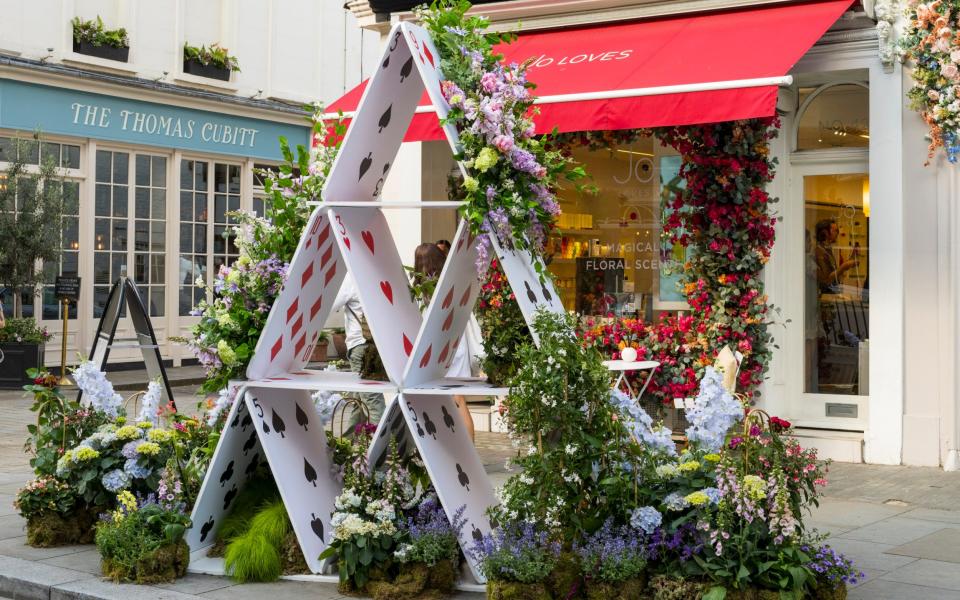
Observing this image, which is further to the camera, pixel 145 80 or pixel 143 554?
pixel 145 80

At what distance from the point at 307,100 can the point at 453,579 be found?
18087 mm

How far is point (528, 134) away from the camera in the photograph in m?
6.19

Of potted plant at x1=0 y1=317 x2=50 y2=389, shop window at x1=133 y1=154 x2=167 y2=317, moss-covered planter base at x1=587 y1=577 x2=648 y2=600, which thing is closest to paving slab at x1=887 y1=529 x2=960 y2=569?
moss-covered planter base at x1=587 y1=577 x2=648 y2=600

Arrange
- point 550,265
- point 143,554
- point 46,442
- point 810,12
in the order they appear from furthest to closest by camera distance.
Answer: point 550,265
point 810,12
point 46,442
point 143,554

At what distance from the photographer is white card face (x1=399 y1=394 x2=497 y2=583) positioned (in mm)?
5992

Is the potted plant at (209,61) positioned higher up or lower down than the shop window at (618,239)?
higher up

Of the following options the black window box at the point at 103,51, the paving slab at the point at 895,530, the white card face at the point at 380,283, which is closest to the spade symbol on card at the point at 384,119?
the white card face at the point at 380,283

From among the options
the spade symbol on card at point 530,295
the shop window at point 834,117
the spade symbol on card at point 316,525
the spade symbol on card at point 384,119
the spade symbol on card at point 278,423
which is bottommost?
the spade symbol on card at point 316,525

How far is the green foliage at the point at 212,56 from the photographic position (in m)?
20.4

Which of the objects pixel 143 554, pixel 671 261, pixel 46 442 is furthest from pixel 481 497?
pixel 671 261

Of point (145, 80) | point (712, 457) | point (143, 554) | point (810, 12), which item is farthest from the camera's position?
point (145, 80)

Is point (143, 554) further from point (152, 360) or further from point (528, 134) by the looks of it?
point (152, 360)

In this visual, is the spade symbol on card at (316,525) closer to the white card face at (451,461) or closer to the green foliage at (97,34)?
the white card face at (451,461)

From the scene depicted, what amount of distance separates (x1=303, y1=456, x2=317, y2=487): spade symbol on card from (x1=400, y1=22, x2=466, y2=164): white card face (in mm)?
1848
